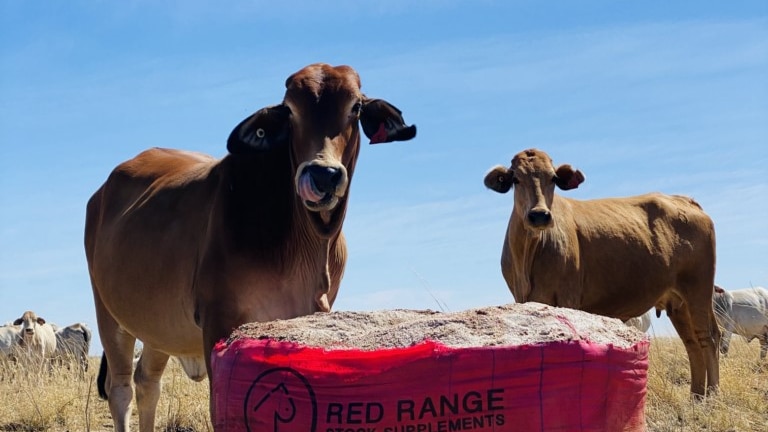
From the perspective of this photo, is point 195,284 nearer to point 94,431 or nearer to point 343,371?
point 343,371

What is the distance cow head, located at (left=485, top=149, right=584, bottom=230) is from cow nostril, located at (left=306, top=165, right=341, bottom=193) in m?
5.01

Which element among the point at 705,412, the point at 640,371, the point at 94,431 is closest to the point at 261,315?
the point at 640,371

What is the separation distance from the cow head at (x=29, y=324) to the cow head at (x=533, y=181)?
13635 mm

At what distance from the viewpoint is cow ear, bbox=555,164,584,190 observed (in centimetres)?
1029

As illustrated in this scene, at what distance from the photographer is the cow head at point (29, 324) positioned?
21117 millimetres

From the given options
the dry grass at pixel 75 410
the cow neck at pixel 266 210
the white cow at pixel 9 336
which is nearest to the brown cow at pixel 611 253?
the dry grass at pixel 75 410

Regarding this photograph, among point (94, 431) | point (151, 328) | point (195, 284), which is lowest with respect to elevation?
point (94, 431)

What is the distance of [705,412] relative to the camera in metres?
7.82

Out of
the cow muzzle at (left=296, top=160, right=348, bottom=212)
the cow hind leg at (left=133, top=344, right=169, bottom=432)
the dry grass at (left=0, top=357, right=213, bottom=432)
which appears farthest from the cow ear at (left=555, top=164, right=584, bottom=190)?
the cow muzzle at (left=296, top=160, right=348, bottom=212)

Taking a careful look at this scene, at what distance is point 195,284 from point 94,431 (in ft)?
11.2

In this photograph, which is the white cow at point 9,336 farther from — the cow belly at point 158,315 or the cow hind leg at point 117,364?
the cow belly at point 158,315

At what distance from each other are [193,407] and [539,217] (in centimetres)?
358

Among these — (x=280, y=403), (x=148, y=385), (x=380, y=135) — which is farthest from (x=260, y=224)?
(x=148, y=385)

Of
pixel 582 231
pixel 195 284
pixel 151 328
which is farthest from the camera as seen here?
pixel 582 231
